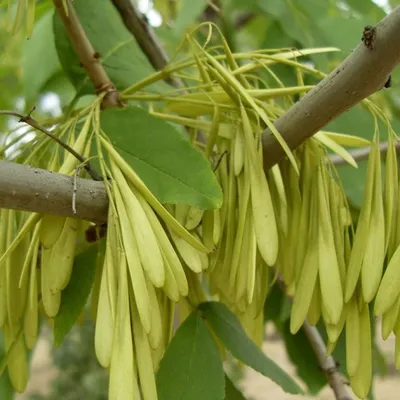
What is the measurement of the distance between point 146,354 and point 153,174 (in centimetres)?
9

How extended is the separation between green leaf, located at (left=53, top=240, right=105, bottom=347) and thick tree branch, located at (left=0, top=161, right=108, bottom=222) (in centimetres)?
5

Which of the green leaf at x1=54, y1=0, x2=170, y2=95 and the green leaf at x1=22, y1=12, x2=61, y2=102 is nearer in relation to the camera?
the green leaf at x1=54, y1=0, x2=170, y2=95

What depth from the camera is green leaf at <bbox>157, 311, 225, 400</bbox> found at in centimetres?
31

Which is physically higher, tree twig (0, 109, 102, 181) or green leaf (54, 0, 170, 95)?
green leaf (54, 0, 170, 95)

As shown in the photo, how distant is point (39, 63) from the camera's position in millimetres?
622

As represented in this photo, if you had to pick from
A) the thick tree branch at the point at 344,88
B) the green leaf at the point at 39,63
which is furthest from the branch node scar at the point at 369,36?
the green leaf at the point at 39,63

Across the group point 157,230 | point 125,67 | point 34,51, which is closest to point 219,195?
point 157,230

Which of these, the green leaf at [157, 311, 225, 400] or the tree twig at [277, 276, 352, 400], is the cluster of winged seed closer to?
the green leaf at [157, 311, 225, 400]

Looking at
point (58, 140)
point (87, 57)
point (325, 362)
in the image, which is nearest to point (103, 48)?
point (87, 57)

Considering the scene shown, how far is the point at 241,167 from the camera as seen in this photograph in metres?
0.32

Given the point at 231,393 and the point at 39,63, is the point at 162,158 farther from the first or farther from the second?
the point at 39,63

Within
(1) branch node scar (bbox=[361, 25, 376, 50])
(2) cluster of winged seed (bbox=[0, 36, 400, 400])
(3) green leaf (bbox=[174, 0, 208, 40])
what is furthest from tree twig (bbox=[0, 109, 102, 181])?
(3) green leaf (bbox=[174, 0, 208, 40])

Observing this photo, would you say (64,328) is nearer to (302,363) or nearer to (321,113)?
(321,113)

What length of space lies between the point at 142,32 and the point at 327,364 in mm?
330
